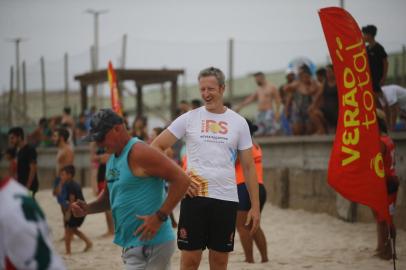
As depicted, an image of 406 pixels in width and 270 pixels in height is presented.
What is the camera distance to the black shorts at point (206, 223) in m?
5.53

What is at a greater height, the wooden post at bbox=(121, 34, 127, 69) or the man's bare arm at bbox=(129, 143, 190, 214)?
the wooden post at bbox=(121, 34, 127, 69)

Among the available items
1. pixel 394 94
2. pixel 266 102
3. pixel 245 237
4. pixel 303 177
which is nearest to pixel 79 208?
pixel 245 237

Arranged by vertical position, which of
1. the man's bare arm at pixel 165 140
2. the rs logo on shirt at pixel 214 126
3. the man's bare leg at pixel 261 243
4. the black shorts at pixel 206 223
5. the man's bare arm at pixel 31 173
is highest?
the rs logo on shirt at pixel 214 126

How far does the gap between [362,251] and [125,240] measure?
18.0ft

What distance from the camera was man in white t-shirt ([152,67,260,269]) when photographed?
5520 millimetres

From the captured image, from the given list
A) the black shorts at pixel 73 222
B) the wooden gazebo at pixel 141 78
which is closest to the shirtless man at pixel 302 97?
the wooden gazebo at pixel 141 78

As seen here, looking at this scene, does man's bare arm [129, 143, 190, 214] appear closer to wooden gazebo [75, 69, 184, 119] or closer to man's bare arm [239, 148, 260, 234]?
man's bare arm [239, 148, 260, 234]

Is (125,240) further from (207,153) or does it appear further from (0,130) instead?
(0,130)

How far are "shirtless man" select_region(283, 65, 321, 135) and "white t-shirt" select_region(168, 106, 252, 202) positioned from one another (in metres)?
7.46

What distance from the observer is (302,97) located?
1328 centimetres

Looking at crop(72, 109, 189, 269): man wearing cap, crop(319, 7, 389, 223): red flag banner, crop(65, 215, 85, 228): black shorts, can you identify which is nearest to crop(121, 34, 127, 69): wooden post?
crop(65, 215, 85, 228): black shorts

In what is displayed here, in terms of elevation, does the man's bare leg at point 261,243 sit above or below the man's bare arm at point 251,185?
below

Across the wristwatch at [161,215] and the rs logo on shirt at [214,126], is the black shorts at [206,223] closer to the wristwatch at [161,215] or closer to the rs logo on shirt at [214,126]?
A: the rs logo on shirt at [214,126]

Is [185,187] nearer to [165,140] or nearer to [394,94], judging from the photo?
[165,140]
